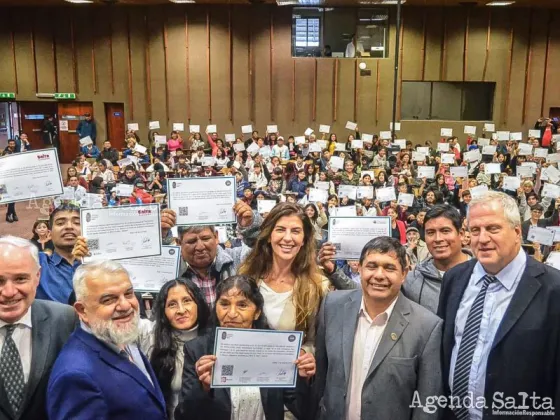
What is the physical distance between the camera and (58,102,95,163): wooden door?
55.1ft

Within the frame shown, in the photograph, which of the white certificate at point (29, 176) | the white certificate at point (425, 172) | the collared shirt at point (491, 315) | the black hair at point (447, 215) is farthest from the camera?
the white certificate at point (425, 172)

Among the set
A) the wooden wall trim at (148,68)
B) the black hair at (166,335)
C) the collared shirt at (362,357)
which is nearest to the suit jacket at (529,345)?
the collared shirt at (362,357)

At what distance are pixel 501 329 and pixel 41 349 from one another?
1.88m

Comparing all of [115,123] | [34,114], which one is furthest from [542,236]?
[34,114]

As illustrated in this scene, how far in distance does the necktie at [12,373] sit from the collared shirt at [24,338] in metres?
0.02

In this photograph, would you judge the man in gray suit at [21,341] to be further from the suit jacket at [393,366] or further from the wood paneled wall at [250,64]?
the wood paneled wall at [250,64]

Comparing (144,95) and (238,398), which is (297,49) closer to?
(144,95)

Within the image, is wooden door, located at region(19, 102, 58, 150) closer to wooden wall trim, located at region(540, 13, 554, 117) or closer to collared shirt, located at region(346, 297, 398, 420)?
wooden wall trim, located at region(540, 13, 554, 117)

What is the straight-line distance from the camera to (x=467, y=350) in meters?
2.30

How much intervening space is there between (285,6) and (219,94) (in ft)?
11.0

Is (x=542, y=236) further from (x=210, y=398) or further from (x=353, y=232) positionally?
(x=210, y=398)

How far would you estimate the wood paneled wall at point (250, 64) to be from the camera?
16156mm

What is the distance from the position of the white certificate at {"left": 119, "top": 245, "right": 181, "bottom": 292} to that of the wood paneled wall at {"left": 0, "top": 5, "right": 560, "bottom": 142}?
1389 cm

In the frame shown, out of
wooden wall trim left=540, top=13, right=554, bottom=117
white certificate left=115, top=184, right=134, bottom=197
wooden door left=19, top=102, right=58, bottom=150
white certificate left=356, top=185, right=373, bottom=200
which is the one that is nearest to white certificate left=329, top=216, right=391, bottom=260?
white certificate left=356, top=185, right=373, bottom=200
